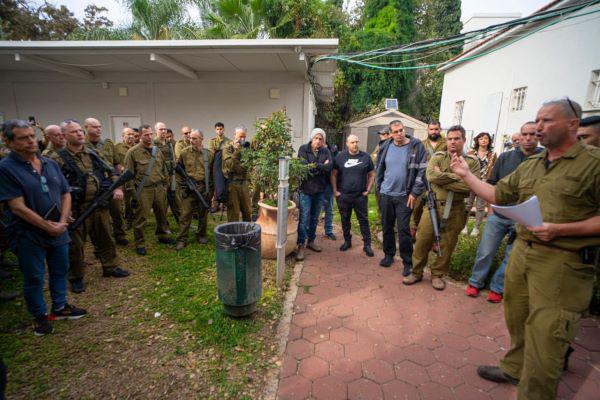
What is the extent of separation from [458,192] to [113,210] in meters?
5.42

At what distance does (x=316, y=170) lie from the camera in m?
5.13

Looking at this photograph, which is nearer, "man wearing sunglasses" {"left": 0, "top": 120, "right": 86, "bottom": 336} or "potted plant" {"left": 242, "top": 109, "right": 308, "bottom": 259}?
"man wearing sunglasses" {"left": 0, "top": 120, "right": 86, "bottom": 336}

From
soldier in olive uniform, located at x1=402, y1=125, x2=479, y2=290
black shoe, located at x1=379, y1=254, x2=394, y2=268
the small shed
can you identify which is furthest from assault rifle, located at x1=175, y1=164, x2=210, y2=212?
the small shed

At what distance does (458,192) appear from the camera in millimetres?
3803

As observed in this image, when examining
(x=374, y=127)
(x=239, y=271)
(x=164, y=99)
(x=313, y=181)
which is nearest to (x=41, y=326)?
(x=239, y=271)

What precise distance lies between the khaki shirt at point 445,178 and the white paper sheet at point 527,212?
1.80m

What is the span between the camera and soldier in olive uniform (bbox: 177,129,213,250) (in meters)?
5.39

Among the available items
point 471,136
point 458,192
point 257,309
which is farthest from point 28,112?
point 471,136

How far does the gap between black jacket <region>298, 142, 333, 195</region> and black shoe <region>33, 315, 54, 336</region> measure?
3.67m

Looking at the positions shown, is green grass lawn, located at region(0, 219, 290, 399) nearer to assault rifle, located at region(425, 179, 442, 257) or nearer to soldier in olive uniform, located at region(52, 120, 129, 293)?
soldier in olive uniform, located at region(52, 120, 129, 293)

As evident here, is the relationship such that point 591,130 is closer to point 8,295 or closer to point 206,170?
point 206,170

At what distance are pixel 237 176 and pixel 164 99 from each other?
547 cm

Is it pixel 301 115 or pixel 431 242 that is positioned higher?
pixel 301 115

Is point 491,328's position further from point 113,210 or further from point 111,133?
point 111,133
